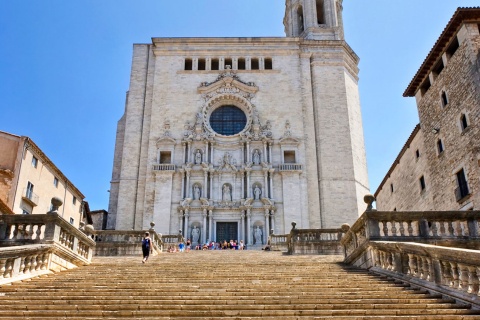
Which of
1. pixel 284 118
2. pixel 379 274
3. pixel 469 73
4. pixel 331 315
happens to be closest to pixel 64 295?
pixel 331 315

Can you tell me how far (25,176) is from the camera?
1025 inches

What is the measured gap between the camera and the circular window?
108 ft

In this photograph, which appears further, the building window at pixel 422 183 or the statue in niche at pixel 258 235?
the statue in niche at pixel 258 235

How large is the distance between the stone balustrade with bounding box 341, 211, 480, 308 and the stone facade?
31.7 ft

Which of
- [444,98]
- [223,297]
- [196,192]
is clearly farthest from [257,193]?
[223,297]

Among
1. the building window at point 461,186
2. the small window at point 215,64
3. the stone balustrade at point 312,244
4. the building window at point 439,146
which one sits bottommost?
the stone balustrade at point 312,244

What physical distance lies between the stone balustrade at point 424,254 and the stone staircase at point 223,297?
0.94 feet

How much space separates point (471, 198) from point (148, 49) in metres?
24.7

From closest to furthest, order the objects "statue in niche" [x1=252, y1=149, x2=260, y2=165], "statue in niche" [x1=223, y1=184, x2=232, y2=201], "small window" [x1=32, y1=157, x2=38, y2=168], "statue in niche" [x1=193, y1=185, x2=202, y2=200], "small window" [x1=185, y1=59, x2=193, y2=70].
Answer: "small window" [x1=32, y1=157, x2=38, y2=168], "statue in niche" [x1=193, y1=185, x2=202, y2=200], "statue in niche" [x1=223, y1=184, x2=232, y2=201], "statue in niche" [x1=252, y1=149, x2=260, y2=165], "small window" [x1=185, y1=59, x2=193, y2=70]

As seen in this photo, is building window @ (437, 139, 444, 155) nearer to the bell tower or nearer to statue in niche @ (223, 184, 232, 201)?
statue in niche @ (223, 184, 232, 201)

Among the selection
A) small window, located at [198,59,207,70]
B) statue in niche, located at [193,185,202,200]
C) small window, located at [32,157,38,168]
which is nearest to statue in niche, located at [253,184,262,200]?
statue in niche, located at [193,185,202,200]

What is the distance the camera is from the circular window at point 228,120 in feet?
108

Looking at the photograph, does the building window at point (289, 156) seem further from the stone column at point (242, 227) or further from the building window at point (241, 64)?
the building window at point (241, 64)

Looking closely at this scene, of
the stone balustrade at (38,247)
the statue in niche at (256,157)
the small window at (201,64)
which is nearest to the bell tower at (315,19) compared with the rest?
the small window at (201,64)
